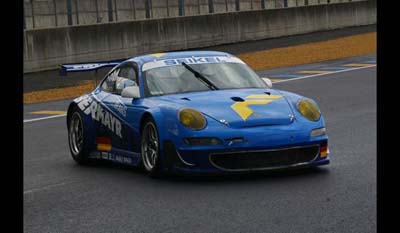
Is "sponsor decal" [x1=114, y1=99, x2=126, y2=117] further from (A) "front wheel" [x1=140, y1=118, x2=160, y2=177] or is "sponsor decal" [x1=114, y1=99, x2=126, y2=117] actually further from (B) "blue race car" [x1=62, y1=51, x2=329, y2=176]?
(A) "front wheel" [x1=140, y1=118, x2=160, y2=177]

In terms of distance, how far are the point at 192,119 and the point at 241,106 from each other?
535 millimetres

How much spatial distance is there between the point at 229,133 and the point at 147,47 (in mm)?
22614

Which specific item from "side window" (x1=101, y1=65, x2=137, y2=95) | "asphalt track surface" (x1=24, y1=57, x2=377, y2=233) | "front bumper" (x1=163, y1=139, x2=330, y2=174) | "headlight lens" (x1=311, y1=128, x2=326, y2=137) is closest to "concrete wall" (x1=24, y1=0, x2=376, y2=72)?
"asphalt track surface" (x1=24, y1=57, x2=377, y2=233)

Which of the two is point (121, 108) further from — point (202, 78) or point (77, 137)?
point (77, 137)

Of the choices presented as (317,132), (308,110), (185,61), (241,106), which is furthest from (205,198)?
(185,61)

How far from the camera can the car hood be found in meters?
9.85

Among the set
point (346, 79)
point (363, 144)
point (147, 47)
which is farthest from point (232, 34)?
point (363, 144)

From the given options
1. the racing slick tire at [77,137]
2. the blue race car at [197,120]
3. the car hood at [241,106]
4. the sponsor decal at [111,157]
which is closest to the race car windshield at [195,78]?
the blue race car at [197,120]

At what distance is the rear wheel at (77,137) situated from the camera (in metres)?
11.8

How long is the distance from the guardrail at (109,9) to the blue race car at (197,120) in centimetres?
1813

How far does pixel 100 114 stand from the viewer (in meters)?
11.5

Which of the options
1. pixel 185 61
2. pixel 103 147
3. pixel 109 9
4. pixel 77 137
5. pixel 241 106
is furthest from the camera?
pixel 109 9

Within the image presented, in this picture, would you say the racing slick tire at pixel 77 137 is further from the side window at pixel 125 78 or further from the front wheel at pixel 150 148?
the front wheel at pixel 150 148

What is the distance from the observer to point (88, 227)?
25.5ft
